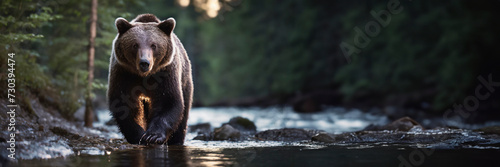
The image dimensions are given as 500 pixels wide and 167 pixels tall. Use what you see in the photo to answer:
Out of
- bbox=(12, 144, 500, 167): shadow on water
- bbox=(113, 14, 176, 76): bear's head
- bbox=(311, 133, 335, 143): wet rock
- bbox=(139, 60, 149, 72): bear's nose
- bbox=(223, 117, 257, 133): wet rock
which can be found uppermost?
bbox=(113, 14, 176, 76): bear's head

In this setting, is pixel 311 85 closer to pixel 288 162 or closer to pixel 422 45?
pixel 422 45

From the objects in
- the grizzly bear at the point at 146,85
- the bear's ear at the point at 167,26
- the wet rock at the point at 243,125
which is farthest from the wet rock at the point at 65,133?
the wet rock at the point at 243,125

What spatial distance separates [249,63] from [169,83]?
31873mm

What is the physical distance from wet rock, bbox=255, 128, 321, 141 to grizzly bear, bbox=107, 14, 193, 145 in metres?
2.15

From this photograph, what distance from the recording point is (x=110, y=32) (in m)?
12.3

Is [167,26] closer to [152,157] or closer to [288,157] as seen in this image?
[152,157]

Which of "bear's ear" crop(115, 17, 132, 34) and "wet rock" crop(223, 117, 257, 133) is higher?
"bear's ear" crop(115, 17, 132, 34)

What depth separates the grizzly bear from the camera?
6.45 meters

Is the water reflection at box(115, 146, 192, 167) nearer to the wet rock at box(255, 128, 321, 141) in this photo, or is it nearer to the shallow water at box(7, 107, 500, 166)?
the shallow water at box(7, 107, 500, 166)

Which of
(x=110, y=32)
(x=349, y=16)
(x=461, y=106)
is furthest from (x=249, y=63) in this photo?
(x=110, y=32)

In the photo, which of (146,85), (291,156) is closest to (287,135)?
(146,85)

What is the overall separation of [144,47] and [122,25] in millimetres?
545

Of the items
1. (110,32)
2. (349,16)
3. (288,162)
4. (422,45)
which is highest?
(349,16)

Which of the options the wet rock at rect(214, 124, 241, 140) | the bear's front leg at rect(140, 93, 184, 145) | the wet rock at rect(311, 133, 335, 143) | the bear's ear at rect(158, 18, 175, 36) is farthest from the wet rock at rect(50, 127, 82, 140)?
the wet rock at rect(311, 133, 335, 143)
